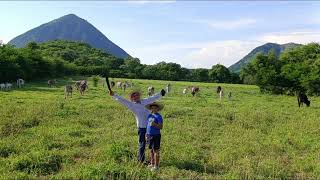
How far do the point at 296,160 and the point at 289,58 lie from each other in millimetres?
74864

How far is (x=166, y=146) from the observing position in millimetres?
15859

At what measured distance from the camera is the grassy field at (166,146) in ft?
39.6

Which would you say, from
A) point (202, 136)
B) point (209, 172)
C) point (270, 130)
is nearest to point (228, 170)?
point (209, 172)

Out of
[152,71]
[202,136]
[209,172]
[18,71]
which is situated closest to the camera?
[209,172]

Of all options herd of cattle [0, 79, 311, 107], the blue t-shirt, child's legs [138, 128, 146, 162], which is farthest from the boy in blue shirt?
herd of cattle [0, 79, 311, 107]

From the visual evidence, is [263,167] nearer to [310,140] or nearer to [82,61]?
[310,140]

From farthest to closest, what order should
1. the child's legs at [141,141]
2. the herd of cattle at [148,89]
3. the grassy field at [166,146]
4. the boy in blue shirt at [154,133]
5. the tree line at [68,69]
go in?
the tree line at [68,69]
the herd of cattle at [148,89]
the child's legs at [141,141]
the boy in blue shirt at [154,133]
the grassy field at [166,146]

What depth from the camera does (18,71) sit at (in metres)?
67.5

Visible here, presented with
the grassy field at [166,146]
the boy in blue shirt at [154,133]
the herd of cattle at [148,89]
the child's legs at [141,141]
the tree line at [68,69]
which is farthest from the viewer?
the tree line at [68,69]

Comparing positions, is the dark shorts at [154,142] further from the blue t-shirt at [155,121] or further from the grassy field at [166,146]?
the grassy field at [166,146]

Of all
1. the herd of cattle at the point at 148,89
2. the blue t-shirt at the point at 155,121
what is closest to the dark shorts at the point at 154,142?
the blue t-shirt at the point at 155,121

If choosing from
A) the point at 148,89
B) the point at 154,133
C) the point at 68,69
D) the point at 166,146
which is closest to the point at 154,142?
the point at 154,133

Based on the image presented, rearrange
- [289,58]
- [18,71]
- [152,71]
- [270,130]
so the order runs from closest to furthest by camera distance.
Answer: [270,130]
[18,71]
[289,58]
[152,71]

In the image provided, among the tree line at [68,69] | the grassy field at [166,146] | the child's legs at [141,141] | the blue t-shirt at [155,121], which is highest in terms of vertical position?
the tree line at [68,69]
